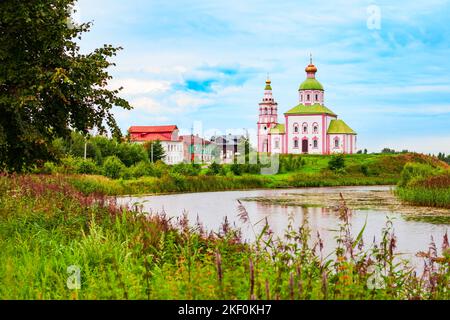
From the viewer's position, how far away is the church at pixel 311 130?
8769 cm

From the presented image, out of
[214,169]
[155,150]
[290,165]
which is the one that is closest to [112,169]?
[214,169]

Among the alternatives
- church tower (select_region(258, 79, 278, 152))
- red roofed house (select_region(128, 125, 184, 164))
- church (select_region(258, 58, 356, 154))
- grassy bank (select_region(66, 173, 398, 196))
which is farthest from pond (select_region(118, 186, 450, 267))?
church tower (select_region(258, 79, 278, 152))

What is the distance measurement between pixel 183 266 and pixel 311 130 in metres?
82.5

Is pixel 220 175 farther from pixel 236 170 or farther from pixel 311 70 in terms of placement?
pixel 311 70

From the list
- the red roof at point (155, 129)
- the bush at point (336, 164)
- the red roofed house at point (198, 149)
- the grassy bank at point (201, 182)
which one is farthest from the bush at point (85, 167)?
the red roof at point (155, 129)

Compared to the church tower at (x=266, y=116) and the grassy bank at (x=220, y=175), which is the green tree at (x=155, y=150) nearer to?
the grassy bank at (x=220, y=175)

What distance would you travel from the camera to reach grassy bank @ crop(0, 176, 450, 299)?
5602 mm

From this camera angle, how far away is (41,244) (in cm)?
899

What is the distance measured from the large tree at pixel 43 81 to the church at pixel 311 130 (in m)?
75.3

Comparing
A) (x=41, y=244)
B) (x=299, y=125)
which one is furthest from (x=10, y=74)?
(x=299, y=125)

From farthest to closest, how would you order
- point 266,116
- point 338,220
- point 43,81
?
point 266,116
point 338,220
point 43,81

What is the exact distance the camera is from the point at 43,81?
10547 millimetres
